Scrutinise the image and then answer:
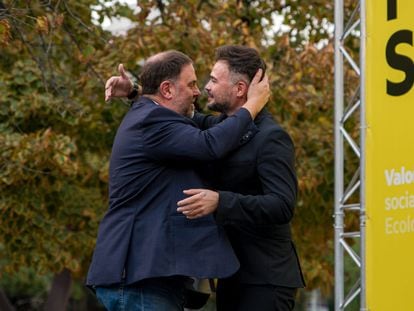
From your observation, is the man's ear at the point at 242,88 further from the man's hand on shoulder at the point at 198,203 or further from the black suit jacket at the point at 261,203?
the man's hand on shoulder at the point at 198,203

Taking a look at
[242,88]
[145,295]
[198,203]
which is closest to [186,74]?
[242,88]

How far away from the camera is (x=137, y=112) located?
475cm

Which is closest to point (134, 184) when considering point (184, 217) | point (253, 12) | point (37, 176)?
point (184, 217)

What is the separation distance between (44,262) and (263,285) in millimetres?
7293

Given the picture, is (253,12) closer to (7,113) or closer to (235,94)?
(7,113)

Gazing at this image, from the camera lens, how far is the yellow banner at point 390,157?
19.0ft

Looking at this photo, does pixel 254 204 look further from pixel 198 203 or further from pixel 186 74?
pixel 186 74

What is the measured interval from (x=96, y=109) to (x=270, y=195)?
7298 millimetres

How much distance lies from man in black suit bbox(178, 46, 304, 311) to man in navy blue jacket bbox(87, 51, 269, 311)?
105 mm

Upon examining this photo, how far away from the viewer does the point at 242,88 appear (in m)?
4.85

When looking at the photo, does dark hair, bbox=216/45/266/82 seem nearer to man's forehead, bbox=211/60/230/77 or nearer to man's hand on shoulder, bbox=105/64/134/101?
man's forehead, bbox=211/60/230/77

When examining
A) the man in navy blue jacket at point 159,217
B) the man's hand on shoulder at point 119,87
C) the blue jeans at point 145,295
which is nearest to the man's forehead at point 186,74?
the man in navy blue jacket at point 159,217

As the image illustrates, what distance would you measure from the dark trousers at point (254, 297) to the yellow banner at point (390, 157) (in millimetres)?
1192

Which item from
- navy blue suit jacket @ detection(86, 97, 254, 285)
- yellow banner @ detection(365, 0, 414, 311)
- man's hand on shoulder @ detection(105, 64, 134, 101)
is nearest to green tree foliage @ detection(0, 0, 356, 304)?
yellow banner @ detection(365, 0, 414, 311)
